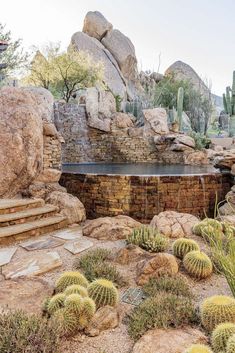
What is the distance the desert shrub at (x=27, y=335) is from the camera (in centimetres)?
199

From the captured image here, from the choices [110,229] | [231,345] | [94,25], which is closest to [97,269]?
[110,229]

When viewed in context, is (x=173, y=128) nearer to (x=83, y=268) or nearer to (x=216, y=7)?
(x=216, y=7)

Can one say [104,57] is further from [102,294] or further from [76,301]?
[76,301]

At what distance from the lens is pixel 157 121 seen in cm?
1425

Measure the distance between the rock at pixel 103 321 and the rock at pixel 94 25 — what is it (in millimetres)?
30073

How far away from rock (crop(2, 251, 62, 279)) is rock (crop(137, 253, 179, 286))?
1.19m

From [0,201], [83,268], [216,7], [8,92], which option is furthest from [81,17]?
[83,268]

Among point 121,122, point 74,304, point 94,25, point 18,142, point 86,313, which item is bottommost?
point 86,313

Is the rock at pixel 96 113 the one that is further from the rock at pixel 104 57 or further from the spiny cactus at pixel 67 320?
the spiny cactus at pixel 67 320

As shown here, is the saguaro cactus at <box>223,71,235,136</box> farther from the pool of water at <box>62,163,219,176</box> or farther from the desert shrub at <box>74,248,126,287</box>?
the desert shrub at <box>74,248,126,287</box>

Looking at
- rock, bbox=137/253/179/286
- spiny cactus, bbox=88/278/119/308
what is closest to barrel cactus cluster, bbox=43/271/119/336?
spiny cactus, bbox=88/278/119/308

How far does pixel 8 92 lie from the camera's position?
6.74 m

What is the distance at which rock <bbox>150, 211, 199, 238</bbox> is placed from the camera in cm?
517

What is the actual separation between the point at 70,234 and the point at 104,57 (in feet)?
Result: 82.6
